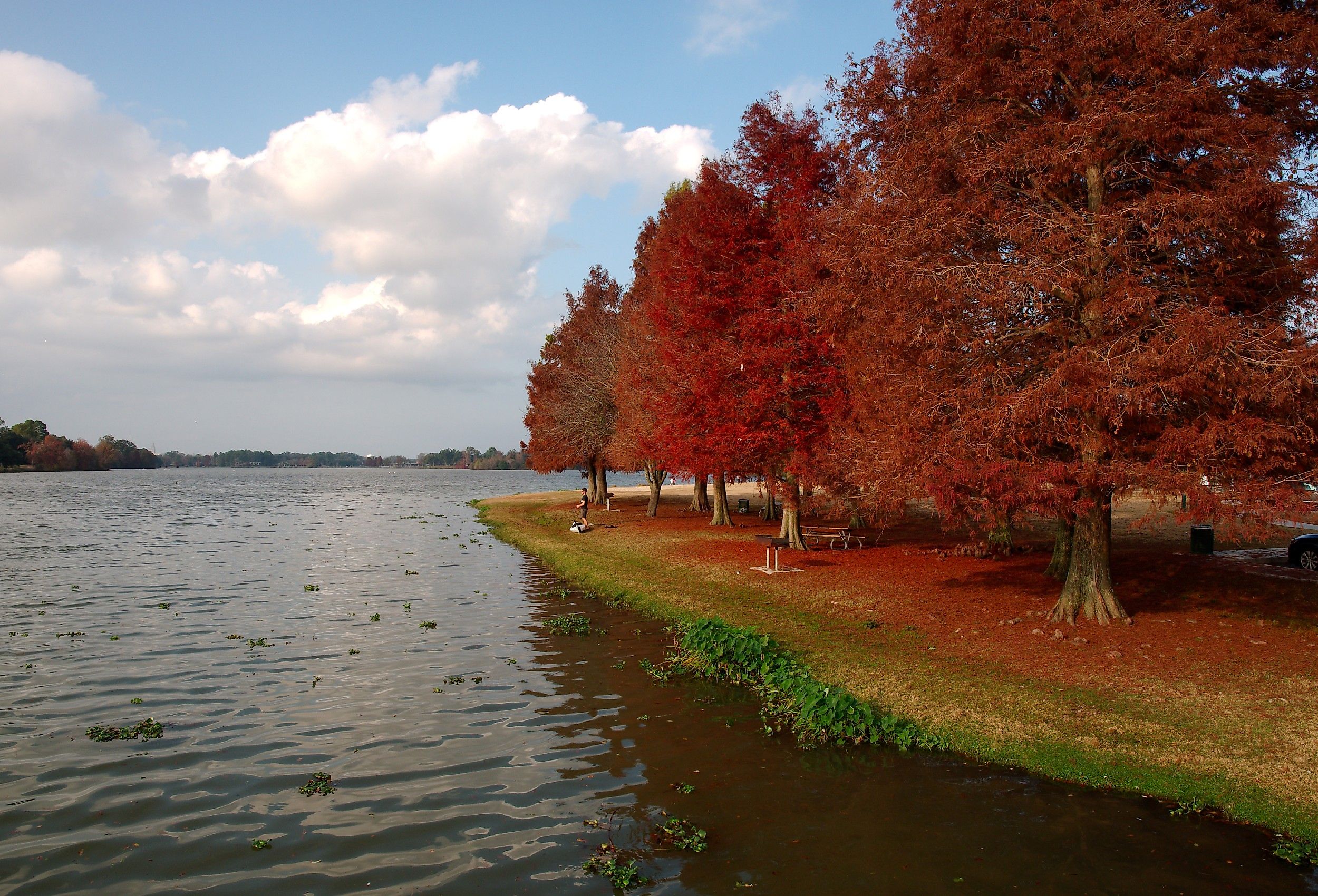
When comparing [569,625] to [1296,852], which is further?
[569,625]

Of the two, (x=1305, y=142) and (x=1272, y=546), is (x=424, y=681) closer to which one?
(x=1305, y=142)

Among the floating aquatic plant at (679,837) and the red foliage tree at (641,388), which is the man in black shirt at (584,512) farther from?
the floating aquatic plant at (679,837)

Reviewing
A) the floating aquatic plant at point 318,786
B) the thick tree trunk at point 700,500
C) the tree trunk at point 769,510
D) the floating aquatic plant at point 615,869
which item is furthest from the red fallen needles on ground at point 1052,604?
the thick tree trunk at point 700,500

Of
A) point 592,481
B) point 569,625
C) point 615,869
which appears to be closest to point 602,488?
point 592,481

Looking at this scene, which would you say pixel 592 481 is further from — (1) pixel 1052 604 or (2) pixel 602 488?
(1) pixel 1052 604

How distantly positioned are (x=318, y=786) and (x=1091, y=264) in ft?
49.5

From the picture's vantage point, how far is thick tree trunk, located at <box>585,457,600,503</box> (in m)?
50.9

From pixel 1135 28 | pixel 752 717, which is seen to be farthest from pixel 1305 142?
pixel 752 717

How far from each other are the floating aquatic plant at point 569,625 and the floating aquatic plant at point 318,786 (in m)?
8.74

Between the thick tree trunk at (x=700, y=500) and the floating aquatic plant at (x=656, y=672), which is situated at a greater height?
the thick tree trunk at (x=700, y=500)

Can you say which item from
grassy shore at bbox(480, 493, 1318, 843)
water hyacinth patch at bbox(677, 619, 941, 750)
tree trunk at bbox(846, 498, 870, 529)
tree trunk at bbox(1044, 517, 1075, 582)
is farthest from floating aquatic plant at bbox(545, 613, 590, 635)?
tree trunk at bbox(1044, 517, 1075, 582)

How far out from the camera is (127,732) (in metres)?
11.9

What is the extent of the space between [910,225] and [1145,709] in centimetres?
902

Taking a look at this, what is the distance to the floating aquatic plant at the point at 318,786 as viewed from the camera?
32.1ft
